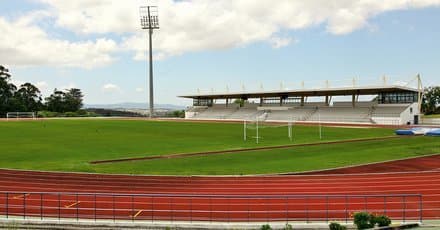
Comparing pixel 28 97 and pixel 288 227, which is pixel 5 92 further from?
pixel 288 227

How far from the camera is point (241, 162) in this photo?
2402 centimetres

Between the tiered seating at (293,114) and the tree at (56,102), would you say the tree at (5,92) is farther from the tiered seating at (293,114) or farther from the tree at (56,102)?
the tiered seating at (293,114)

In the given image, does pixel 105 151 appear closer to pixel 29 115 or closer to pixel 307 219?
pixel 307 219

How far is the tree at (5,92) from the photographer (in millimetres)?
97438

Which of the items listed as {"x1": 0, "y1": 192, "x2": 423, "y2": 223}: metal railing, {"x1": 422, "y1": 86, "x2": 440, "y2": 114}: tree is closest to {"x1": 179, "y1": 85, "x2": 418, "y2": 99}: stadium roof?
{"x1": 422, "y1": 86, "x2": 440, "y2": 114}: tree

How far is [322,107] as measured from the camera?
7362 centimetres

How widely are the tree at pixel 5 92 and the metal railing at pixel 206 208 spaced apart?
93.1 m

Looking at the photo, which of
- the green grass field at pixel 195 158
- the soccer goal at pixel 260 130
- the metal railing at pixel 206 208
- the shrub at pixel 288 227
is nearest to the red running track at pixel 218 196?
the metal railing at pixel 206 208

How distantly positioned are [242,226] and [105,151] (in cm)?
1982

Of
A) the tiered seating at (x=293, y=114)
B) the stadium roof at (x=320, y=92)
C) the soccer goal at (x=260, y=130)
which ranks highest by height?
the stadium roof at (x=320, y=92)

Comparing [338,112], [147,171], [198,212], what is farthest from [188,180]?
[338,112]

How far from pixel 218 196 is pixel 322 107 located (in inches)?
2552

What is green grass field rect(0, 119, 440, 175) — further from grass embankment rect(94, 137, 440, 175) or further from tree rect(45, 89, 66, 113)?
tree rect(45, 89, 66, 113)

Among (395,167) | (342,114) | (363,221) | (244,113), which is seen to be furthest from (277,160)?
(244,113)
